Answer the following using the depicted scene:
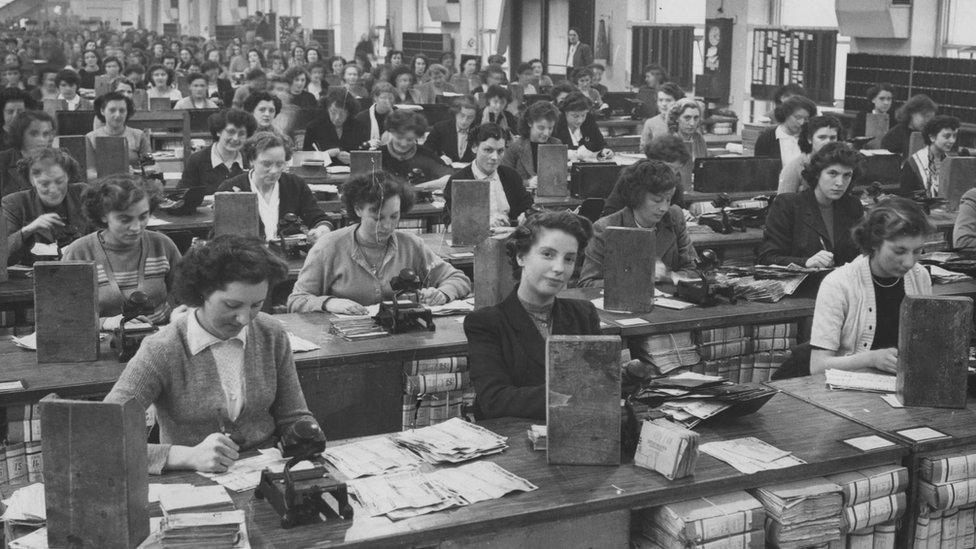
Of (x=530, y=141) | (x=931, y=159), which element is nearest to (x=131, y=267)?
(x=530, y=141)

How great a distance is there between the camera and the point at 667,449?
9.06 feet

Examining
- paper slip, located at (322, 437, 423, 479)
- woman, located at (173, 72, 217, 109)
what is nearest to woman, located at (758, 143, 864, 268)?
paper slip, located at (322, 437, 423, 479)

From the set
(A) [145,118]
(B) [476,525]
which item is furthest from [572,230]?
(A) [145,118]

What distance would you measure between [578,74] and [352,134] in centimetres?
444

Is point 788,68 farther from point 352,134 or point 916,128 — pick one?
point 352,134

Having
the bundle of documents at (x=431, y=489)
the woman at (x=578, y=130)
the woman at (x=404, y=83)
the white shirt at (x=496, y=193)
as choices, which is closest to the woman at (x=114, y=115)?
the white shirt at (x=496, y=193)

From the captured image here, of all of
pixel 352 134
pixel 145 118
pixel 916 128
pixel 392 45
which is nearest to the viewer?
pixel 916 128

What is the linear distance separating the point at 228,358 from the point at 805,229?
3.17 meters

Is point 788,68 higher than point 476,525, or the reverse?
point 788,68

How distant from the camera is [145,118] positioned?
11.5 meters

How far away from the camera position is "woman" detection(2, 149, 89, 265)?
531 centimetres

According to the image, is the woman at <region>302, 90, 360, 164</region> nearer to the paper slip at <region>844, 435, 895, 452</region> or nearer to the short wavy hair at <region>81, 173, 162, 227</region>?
the short wavy hair at <region>81, 173, 162, 227</region>

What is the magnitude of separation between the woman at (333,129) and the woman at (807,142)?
12.2 feet

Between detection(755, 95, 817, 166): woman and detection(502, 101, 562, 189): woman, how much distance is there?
1.56 m
